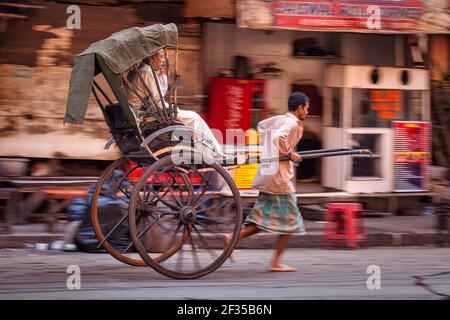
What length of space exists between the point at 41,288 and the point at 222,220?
177 centimetres

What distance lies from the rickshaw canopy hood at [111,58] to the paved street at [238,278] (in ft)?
4.79

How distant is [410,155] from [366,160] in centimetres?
63

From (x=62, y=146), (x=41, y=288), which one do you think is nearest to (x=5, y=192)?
(x=62, y=146)

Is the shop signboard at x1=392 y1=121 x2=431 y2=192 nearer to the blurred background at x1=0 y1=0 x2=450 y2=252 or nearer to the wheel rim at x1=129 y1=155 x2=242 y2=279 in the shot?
the blurred background at x1=0 y1=0 x2=450 y2=252

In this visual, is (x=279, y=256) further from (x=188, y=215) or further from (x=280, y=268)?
(x=188, y=215)

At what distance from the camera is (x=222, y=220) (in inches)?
303

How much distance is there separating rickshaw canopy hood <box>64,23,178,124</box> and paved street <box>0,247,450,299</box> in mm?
1461

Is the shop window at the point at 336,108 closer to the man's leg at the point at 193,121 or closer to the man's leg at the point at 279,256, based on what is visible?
the man's leg at the point at 279,256

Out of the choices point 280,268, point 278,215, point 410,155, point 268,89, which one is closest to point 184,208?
point 278,215

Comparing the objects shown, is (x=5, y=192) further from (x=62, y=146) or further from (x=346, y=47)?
(x=346, y=47)

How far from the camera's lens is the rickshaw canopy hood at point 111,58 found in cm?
679

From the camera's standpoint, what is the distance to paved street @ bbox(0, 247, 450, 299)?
6.77 meters

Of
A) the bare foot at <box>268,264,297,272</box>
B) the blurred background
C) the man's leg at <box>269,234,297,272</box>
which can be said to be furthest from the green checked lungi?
the blurred background

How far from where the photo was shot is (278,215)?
7781 millimetres
